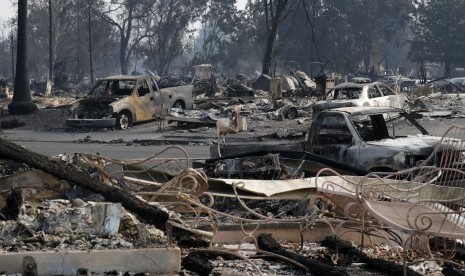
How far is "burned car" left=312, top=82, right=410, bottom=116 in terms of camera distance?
2366cm

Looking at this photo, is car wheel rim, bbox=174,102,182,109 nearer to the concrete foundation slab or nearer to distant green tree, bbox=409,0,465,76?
the concrete foundation slab

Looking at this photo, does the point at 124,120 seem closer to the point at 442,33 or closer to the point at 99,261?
the point at 99,261

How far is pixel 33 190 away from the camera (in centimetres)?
826

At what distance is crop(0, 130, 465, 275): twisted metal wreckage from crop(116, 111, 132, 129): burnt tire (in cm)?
1864

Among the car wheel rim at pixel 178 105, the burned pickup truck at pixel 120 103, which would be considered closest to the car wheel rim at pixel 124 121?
the burned pickup truck at pixel 120 103

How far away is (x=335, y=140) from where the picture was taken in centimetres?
1284

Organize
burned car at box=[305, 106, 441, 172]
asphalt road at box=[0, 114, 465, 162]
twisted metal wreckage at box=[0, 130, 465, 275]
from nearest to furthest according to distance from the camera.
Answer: twisted metal wreckage at box=[0, 130, 465, 275]
burned car at box=[305, 106, 441, 172]
asphalt road at box=[0, 114, 465, 162]

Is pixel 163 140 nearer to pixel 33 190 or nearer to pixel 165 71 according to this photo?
pixel 33 190

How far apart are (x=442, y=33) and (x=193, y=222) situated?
253 feet

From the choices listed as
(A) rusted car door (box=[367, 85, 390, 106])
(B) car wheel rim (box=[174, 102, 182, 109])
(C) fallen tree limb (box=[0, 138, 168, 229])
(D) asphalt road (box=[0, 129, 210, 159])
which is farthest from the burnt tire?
(C) fallen tree limb (box=[0, 138, 168, 229])

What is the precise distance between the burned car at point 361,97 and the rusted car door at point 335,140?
10.2 meters

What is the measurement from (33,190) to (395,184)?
11.9 ft

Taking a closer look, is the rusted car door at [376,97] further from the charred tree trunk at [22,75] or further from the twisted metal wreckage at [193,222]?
the charred tree trunk at [22,75]


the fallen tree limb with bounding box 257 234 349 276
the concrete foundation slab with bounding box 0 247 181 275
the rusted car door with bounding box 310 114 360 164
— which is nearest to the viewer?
the concrete foundation slab with bounding box 0 247 181 275
